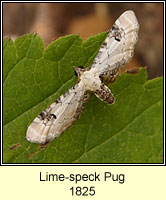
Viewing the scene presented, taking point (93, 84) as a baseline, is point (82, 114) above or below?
below

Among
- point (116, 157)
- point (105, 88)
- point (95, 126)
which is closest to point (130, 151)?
point (116, 157)

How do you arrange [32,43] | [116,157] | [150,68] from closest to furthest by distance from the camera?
[32,43] < [116,157] < [150,68]

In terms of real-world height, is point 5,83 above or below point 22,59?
below

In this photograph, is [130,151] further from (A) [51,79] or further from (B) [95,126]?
(A) [51,79]

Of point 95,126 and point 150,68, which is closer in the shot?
point 95,126

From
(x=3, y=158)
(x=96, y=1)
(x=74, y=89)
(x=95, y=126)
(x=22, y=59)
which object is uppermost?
(x=96, y=1)
